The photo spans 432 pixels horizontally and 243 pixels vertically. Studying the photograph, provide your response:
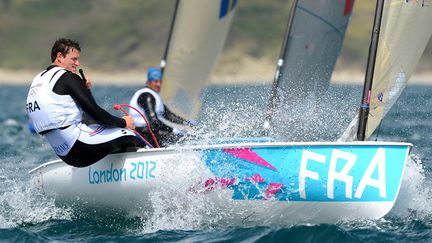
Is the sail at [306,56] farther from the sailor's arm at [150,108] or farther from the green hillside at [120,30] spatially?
the green hillside at [120,30]

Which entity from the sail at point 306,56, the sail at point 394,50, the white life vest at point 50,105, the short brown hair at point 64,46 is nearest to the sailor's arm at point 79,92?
the white life vest at point 50,105

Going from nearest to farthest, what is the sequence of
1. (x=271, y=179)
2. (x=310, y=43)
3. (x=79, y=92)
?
(x=271, y=179) < (x=79, y=92) < (x=310, y=43)

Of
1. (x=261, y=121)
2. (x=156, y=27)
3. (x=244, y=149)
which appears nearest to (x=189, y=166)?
(x=244, y=149)

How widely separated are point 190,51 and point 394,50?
11.2ft

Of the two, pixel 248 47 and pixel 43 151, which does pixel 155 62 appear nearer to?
pixel 248 47

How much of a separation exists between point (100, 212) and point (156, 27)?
67.1m

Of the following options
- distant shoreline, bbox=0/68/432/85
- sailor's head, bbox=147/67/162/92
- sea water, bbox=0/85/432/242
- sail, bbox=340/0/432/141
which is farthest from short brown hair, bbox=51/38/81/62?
distant shoreline, bbox=0/68/432/85

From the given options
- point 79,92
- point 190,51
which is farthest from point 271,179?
point 190,51

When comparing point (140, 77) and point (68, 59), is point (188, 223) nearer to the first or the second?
point (68, 59)

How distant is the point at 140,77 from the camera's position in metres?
66.0

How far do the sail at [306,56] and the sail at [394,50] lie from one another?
1.81 metres

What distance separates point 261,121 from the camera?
7.84 metres

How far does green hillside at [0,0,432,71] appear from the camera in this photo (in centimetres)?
6850

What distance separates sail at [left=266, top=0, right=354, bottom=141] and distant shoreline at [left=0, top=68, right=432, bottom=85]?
5071cm
